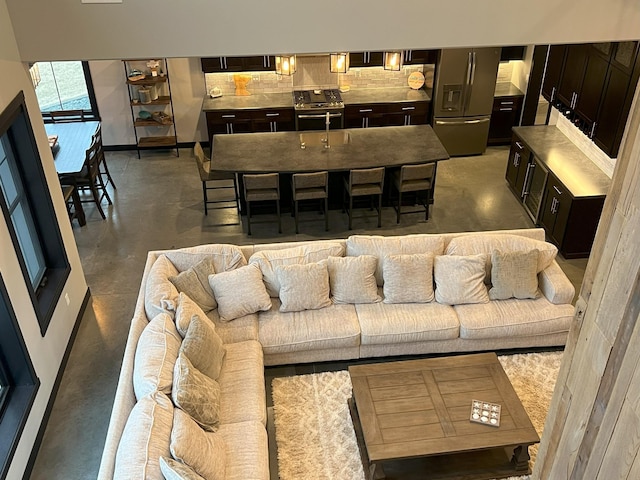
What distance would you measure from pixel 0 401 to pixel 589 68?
254 inches

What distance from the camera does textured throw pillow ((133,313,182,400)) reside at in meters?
3.93

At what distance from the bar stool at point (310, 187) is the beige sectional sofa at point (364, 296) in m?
1.65

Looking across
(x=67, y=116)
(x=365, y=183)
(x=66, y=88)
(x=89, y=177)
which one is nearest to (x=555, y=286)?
(x=365, y=183)

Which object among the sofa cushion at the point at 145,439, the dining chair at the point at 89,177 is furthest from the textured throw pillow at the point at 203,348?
the dining chair at the point at 89,177

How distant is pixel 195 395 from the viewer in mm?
3932

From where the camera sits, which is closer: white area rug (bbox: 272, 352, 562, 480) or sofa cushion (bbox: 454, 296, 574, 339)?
white area rug (bbox: 272, 352, 562, 480)

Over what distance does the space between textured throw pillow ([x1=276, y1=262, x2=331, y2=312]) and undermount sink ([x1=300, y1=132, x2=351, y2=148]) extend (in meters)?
2.82

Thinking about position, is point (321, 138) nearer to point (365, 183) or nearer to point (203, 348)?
point (365, 183)

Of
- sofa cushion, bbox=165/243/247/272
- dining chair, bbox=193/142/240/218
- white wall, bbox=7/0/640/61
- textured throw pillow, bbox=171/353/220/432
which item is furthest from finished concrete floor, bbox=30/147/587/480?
white wall, bbox=7/0/640/61

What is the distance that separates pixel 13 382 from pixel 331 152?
4.47 metres

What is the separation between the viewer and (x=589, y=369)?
1731mm

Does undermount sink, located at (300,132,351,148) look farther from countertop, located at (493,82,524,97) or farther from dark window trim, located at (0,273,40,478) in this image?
dark window trim, located at (0,273,40,478)

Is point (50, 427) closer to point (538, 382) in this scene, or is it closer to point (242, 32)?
point (242, 32)

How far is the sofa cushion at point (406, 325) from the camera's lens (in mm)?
5035
